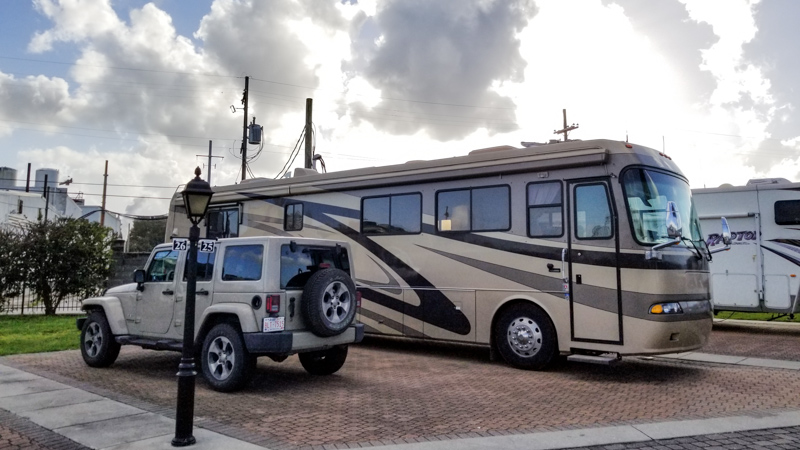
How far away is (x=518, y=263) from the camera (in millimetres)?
9898

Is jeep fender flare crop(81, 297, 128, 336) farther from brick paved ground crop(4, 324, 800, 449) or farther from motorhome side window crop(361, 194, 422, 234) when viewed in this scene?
motorhome side window crop(361, 194, 422, 234)

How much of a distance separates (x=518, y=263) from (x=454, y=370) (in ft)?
6.69

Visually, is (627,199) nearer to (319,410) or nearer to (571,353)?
(571,353)

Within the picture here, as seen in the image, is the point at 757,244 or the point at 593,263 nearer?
the point at 593,263

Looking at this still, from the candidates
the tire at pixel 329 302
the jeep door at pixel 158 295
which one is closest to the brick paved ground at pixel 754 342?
the tire at pixel 329 302

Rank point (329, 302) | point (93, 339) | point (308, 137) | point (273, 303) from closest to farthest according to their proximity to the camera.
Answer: point (273, 303) < point (329, 302) < point (93, 339) < point (308, 137)

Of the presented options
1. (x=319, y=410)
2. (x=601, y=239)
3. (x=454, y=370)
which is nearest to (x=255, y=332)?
(x=319, y=410)

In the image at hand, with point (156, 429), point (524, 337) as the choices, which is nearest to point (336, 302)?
point (156, 429)

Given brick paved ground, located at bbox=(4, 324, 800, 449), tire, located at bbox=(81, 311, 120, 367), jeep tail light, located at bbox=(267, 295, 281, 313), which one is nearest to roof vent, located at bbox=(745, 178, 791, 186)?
brick paved ground, located at bbox=(4, 324, 800, 449)

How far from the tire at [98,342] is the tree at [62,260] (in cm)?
1068

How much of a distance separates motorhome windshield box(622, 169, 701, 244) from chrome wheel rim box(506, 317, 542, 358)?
2.12m

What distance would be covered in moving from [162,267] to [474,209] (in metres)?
5.20

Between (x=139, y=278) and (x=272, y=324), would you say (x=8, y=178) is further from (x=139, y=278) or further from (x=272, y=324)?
(x=272, y=324)

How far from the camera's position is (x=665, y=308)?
856 centimetres
